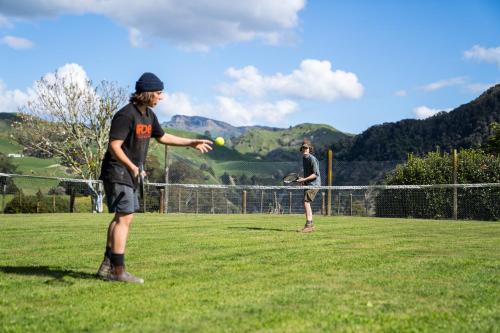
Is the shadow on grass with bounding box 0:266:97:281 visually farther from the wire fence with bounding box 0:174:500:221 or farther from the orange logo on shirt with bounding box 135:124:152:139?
the wire fence with bounding box 0:174:500:221

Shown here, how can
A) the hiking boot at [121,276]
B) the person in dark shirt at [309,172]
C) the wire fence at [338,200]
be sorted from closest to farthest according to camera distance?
the hiking boot at [121,276]
the person in dark shirt at [309,172]
the wire fence at [338,200]

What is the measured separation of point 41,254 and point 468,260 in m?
5.83

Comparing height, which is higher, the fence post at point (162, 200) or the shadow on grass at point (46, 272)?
the fence post at point (162, 200)

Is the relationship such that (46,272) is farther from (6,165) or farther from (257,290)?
(6,165)

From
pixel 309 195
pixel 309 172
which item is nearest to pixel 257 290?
pixel 309 195

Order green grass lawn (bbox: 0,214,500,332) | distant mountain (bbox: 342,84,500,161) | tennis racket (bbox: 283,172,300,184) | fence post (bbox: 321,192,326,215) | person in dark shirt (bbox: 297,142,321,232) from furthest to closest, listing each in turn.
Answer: distant mountain (bbox: 342,84,500,161), fence post (bbox: 321,192,326,215), tennis racket (bbox: 283,172,300,184), person in dark shirt (bbox: 297,142,321,232), green grass lawn (bbox: 0,214,500,332)

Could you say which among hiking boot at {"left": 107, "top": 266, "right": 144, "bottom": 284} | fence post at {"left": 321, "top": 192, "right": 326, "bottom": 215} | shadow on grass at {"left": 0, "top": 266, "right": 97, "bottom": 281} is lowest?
shadow on grass at {"left": 0, "top": 266, "right": 97, "bottom": 281}

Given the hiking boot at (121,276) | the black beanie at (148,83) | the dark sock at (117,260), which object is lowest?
the hiking boot at (121,276)

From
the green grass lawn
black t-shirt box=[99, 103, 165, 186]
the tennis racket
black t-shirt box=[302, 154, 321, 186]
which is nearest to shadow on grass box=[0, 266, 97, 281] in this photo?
the green grass lawn

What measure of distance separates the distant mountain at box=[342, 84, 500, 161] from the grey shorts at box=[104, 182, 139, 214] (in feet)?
242

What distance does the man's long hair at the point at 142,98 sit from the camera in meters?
6.36

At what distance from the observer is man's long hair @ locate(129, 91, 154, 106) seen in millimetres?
6363

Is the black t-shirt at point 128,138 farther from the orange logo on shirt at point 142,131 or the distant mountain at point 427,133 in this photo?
the distant mountain at point 427,133

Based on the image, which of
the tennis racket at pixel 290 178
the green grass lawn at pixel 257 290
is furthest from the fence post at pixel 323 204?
the green grass lawn at pixel 257 290
